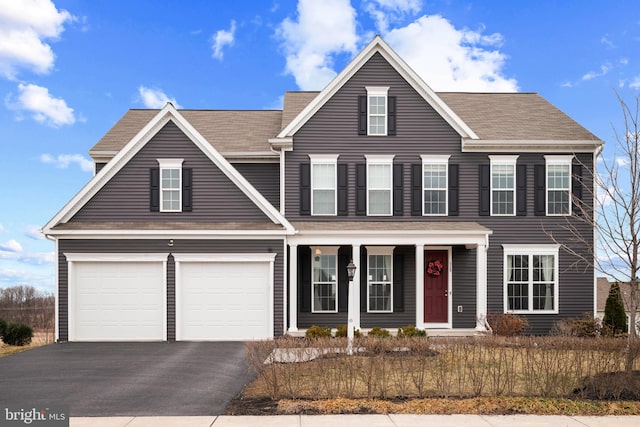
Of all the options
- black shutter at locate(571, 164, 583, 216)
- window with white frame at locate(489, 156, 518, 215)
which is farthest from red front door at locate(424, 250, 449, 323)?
black shutter at locate(571, 164, 583, 216)

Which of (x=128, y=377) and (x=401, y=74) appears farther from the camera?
(x=401, y=74)

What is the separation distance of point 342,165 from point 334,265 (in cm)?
353

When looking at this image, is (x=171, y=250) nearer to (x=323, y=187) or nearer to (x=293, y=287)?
(x=293, y=287)

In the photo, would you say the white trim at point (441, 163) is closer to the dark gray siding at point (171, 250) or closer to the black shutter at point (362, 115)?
the black shutter at point (362, 115)

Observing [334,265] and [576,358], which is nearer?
[576,358]

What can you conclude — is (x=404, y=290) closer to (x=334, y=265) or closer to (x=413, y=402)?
(x=334, y=265)

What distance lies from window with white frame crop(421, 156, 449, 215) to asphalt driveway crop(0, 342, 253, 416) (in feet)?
27.0

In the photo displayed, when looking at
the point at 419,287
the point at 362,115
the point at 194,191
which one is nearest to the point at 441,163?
the point at 362,115

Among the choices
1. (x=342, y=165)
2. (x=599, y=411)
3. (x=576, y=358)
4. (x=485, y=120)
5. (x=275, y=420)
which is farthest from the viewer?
(x=485, y=120)

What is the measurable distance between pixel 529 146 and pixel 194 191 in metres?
11.7

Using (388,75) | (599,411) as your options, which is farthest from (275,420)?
(388,75)

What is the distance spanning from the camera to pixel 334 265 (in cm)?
1844

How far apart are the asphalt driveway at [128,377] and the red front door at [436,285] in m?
7.15

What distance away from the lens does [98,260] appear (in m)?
16.2
